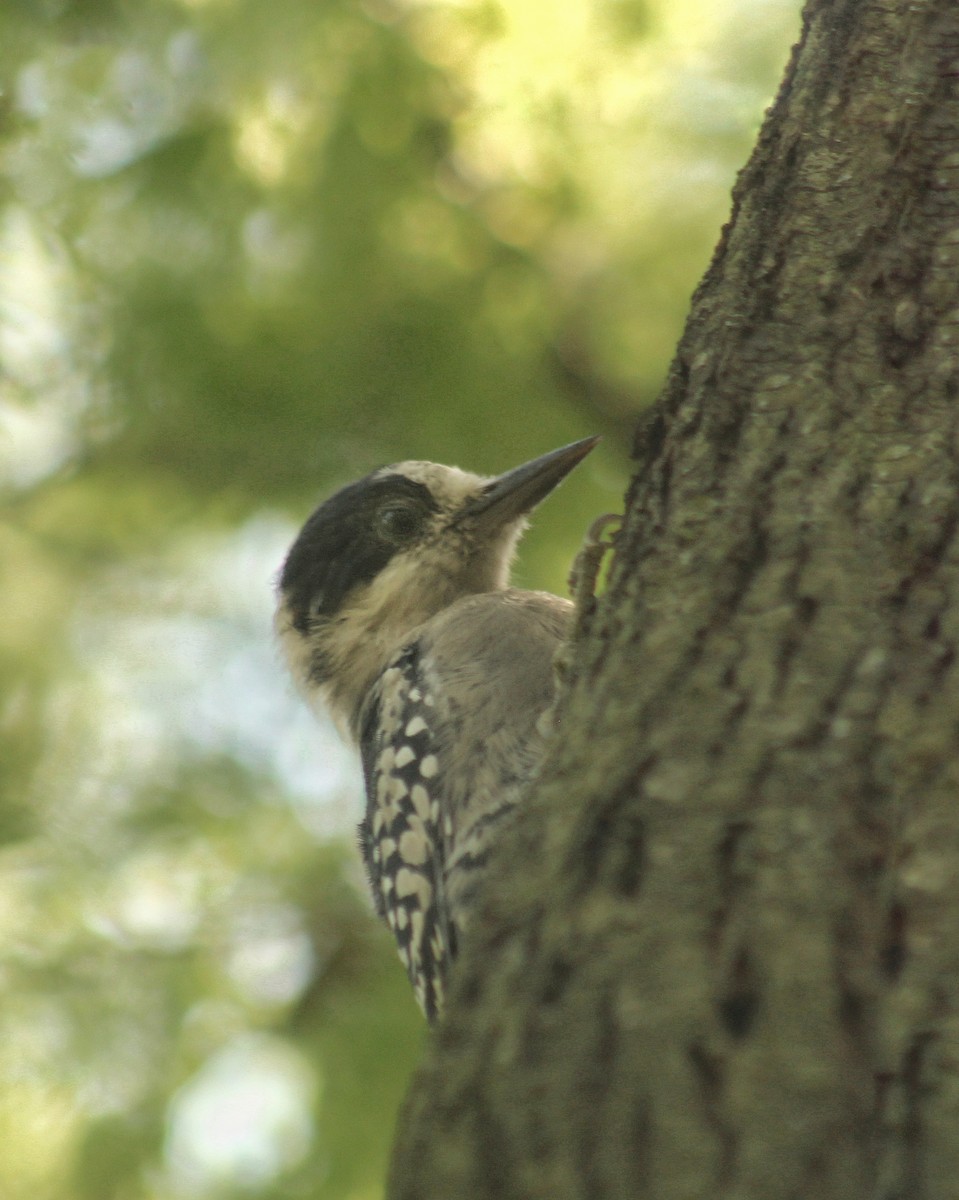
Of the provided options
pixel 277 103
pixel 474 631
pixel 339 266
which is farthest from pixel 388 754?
pixel 277 103

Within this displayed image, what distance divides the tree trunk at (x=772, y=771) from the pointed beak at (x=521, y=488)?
5.64 feet

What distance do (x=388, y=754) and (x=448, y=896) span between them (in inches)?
19.7

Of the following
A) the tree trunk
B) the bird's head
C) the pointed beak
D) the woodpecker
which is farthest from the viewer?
the bird's head

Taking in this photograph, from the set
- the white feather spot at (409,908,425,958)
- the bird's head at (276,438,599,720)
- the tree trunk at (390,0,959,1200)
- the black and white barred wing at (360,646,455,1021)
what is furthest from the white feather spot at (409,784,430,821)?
the tree trunk at (390,0,959,1200)

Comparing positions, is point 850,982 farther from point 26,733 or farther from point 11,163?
point 11,163

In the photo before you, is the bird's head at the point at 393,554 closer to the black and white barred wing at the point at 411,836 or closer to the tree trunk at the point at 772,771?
the black and white barred wing at the point at 411,836

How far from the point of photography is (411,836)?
11.0ft

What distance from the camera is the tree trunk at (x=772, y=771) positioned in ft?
4.17

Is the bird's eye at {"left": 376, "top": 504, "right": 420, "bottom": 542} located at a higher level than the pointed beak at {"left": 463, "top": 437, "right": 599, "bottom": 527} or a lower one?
higher

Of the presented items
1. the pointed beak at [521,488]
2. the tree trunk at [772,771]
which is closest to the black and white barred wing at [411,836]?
the pointed beak at [521,488]

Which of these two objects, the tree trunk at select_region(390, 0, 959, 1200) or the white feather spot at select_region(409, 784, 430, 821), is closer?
the tree trunk at select_region(390, 0, 959, 1200)

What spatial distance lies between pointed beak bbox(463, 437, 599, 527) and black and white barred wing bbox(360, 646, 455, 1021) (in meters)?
0.76

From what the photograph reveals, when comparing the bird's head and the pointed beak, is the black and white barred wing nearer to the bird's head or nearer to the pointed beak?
the bird's head

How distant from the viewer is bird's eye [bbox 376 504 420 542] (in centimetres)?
430
